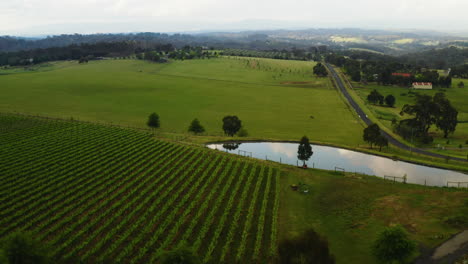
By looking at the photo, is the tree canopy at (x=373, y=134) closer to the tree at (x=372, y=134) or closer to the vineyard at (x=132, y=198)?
the tree at (x=372, y=134)

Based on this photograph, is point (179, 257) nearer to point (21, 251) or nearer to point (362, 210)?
point (21, 251)

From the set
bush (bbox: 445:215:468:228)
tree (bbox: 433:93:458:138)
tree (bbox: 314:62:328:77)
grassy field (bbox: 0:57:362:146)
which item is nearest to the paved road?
grassy field (bbox: 0:57:362:146)

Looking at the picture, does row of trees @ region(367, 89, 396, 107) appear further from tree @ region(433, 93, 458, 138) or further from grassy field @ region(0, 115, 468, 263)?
grassy field @ region(0, 115, 468, 263)

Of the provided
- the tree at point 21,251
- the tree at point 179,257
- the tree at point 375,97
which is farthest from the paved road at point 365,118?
the tree at point 21,251

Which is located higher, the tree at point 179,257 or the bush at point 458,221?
the tree at point 179,257

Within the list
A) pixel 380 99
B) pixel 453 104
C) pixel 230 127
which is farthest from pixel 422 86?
pixel 230 127

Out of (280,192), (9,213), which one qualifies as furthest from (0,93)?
(280,192)

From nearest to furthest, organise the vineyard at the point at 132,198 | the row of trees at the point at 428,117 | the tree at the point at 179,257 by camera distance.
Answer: the tree at the point at 179,257 < the vineyard at the point at 132,198 < the row of trees at the point at 428,117
